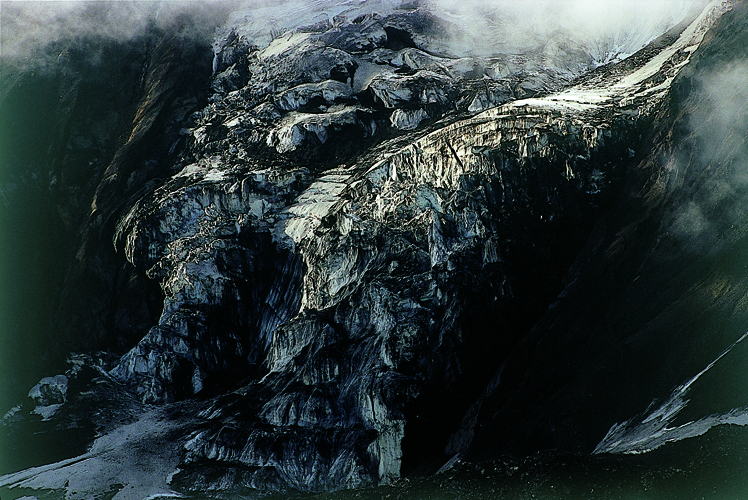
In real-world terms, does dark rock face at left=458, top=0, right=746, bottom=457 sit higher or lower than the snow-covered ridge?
lower

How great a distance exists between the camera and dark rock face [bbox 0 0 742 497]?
8425 centimetres

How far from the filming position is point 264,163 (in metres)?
128

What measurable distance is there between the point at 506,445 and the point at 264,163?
7380 centimetres

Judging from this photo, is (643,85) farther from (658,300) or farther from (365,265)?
(658,300)

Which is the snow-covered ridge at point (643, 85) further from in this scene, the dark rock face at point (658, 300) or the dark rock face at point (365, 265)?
the dark rock face at point (658, 300)

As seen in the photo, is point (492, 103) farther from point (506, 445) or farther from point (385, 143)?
point (506, 445)

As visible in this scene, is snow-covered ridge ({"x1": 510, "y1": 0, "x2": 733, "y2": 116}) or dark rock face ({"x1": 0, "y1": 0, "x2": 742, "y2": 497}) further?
snow-covered ridge ({"x1": 510, "y1": 0, "x2": 733, "y2": 116})

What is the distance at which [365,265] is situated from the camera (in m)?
104

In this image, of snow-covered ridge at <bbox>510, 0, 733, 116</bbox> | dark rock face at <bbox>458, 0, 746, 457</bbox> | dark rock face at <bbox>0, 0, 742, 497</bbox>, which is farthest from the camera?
snow-covered ridge at <bbox>510, 0, 733, 116</bbox>

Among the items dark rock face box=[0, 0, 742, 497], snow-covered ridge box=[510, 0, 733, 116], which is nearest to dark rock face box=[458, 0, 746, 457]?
dark rock face box=[0, 0, 742, 497]

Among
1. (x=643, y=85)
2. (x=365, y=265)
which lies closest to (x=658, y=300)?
(x=365, y=265)

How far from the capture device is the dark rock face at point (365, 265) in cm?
8425

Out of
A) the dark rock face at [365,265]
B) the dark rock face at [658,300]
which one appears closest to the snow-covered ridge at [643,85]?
the dark rock face at [365,265]

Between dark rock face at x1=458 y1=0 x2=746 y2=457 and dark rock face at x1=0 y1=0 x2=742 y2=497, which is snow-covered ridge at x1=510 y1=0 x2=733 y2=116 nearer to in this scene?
dark rock face at x1=0 y1=0 x2=742 y2=497
